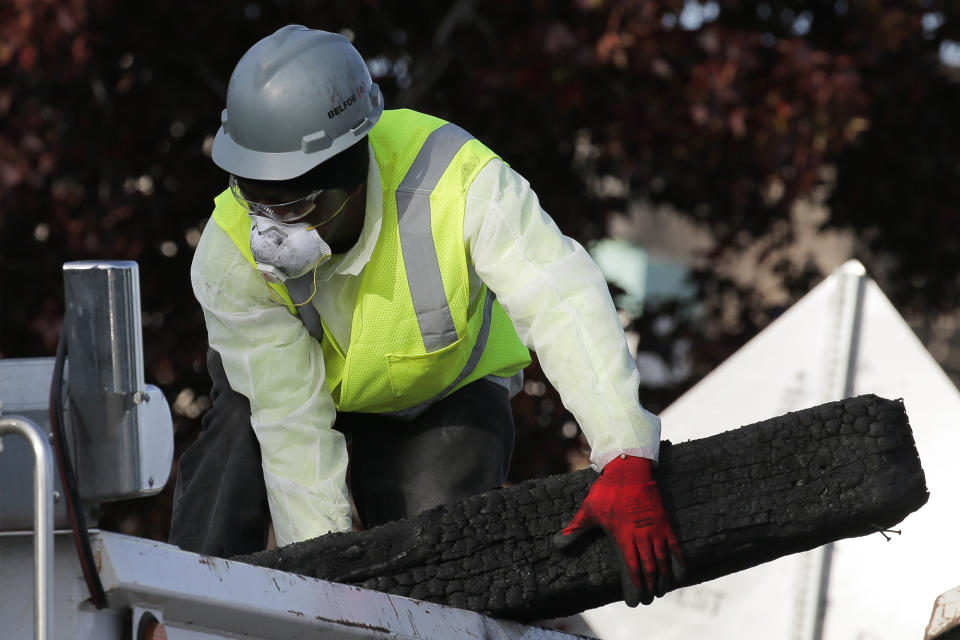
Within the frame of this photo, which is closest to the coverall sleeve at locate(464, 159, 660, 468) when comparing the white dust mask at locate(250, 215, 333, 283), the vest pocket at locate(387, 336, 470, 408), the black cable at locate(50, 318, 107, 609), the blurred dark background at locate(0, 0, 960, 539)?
the vest pocket at locate(387, 336, 470, 408)

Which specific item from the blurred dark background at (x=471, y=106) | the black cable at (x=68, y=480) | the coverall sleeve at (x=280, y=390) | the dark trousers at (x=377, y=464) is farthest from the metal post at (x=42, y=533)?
the blurred dark background at (x=471, y=106)

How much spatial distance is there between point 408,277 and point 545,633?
799 millimetres

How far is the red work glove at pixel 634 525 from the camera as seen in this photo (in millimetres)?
2227

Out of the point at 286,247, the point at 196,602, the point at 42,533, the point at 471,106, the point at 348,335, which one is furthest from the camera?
the point at 471,106

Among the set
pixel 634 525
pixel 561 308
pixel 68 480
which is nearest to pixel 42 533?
pixel 68 480

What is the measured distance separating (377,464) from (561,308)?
81 centimetres

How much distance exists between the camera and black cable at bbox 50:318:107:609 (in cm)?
142

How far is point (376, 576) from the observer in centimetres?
229

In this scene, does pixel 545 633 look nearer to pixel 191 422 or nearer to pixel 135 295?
pixel 135 295

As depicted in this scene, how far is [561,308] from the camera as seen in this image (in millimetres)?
2424

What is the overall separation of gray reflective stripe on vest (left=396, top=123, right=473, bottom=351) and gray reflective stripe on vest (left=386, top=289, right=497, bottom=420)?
0.23m

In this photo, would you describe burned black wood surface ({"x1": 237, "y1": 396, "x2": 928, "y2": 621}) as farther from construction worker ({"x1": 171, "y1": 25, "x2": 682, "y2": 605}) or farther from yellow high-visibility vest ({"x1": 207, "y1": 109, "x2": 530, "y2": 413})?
yellow high-visibility vest ({"x1": 207, "y1": 109, "x2": 530, "y2": 413})

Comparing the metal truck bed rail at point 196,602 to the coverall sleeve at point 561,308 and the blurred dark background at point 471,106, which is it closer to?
the coverall sleeve at point 561,308

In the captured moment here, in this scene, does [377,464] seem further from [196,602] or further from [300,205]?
[196,602]
